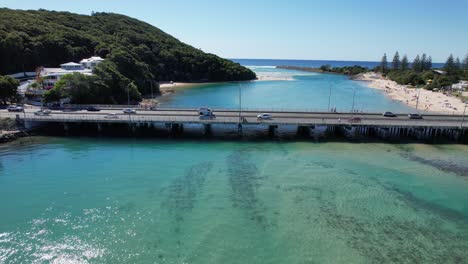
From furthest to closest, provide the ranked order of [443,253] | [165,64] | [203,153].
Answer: [165,64] → [203,153] → [443,253]

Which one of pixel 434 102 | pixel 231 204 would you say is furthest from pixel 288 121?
pixel 434 102

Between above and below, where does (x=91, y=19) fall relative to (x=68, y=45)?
above

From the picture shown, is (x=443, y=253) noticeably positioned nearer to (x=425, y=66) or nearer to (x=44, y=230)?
(x=44, y=230)

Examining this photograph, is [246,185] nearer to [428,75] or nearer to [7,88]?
[7,88]

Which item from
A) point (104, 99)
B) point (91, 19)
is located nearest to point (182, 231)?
point (104, 99)

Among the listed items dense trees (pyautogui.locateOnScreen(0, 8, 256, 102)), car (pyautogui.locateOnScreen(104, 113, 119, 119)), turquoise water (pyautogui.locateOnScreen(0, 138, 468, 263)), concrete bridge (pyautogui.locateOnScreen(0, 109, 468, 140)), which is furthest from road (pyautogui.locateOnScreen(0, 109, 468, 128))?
dense trees (pyautogui.locateOnScreen(0, 8, 256, 102))

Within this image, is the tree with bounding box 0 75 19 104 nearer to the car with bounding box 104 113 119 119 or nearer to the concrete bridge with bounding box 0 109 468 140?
the concrete bridge with bounding box 0 109 468 140

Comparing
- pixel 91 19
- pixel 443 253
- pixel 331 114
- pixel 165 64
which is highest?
pixel 91 19
